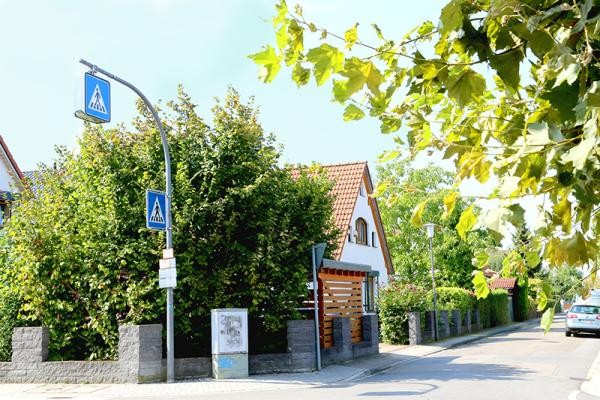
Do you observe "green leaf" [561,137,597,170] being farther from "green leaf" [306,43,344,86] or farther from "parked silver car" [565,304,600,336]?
"parked silver car" [565,304,600,336]

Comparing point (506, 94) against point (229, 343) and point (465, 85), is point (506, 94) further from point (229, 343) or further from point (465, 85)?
point (229, 343)

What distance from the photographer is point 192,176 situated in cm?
1653

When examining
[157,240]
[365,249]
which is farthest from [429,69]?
[365,249]

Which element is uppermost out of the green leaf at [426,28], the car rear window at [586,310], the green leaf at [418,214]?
the green leaf at [426,28]

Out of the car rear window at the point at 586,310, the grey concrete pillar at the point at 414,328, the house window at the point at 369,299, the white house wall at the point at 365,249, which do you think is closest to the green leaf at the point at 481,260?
the house window at the point at 369,299

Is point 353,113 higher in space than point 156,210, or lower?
lower

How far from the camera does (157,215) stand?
48.1 feet

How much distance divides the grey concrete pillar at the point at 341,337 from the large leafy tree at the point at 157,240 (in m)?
2.17

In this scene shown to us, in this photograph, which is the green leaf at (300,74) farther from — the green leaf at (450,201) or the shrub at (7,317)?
the shrub at (7,317)

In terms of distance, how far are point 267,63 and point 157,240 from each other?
1422cm

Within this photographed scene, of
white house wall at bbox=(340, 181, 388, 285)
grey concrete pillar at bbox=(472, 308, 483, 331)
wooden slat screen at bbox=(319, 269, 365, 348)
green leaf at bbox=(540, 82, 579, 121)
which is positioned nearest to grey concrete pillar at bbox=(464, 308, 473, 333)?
grey concrete pillar at bbox=(472, 308, 483, 331)

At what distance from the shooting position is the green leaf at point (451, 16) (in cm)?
188

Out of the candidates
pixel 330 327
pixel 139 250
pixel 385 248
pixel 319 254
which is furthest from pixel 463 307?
pixel 139 250

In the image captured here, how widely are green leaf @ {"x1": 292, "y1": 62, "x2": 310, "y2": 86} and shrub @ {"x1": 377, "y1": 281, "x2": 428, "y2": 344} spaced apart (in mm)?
25069
